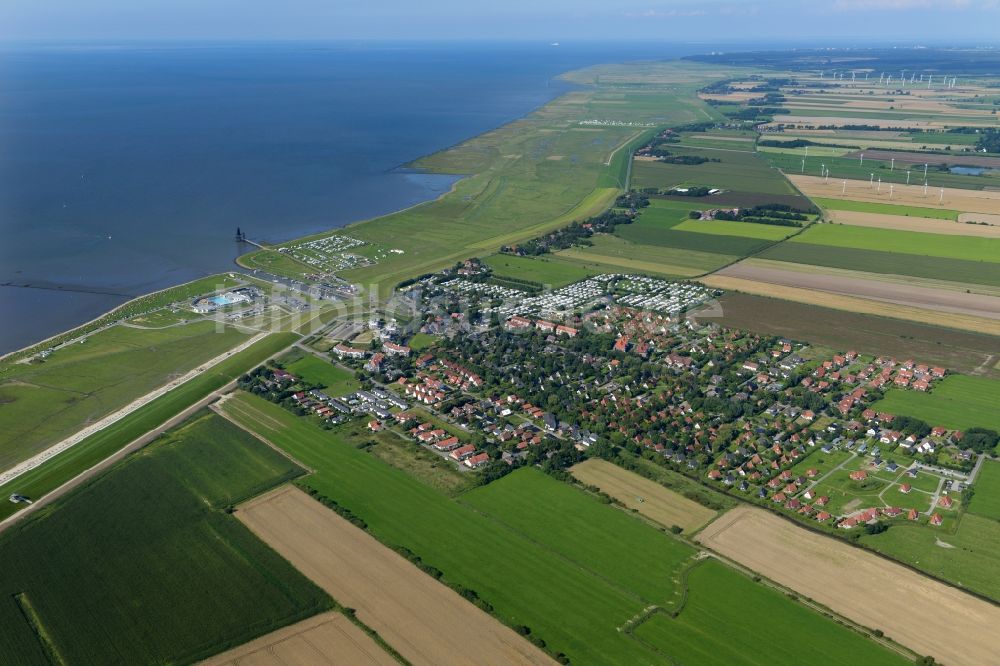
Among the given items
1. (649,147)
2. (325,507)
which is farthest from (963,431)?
(649,147)

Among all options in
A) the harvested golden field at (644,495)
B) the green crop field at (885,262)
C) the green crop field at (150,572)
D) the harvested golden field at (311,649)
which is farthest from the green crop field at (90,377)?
the green crop field at (885,262)

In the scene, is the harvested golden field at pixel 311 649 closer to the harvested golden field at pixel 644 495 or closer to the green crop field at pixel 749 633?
the green crop field at pixel 749 633

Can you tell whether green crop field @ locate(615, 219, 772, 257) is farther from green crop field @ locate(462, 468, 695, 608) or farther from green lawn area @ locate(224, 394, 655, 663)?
green lawn area @ locate(224, 394, 655, 663)

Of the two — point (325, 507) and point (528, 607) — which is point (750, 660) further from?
point (325, 507)

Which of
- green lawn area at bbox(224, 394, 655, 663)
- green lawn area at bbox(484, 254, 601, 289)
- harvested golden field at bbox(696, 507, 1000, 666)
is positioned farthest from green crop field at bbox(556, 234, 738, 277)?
harvested golden field at bbox(696, 507, 1000, 666)

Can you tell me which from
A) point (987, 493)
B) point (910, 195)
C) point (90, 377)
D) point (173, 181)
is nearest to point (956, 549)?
point (987, 493)

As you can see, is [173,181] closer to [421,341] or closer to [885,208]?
[421,341]
